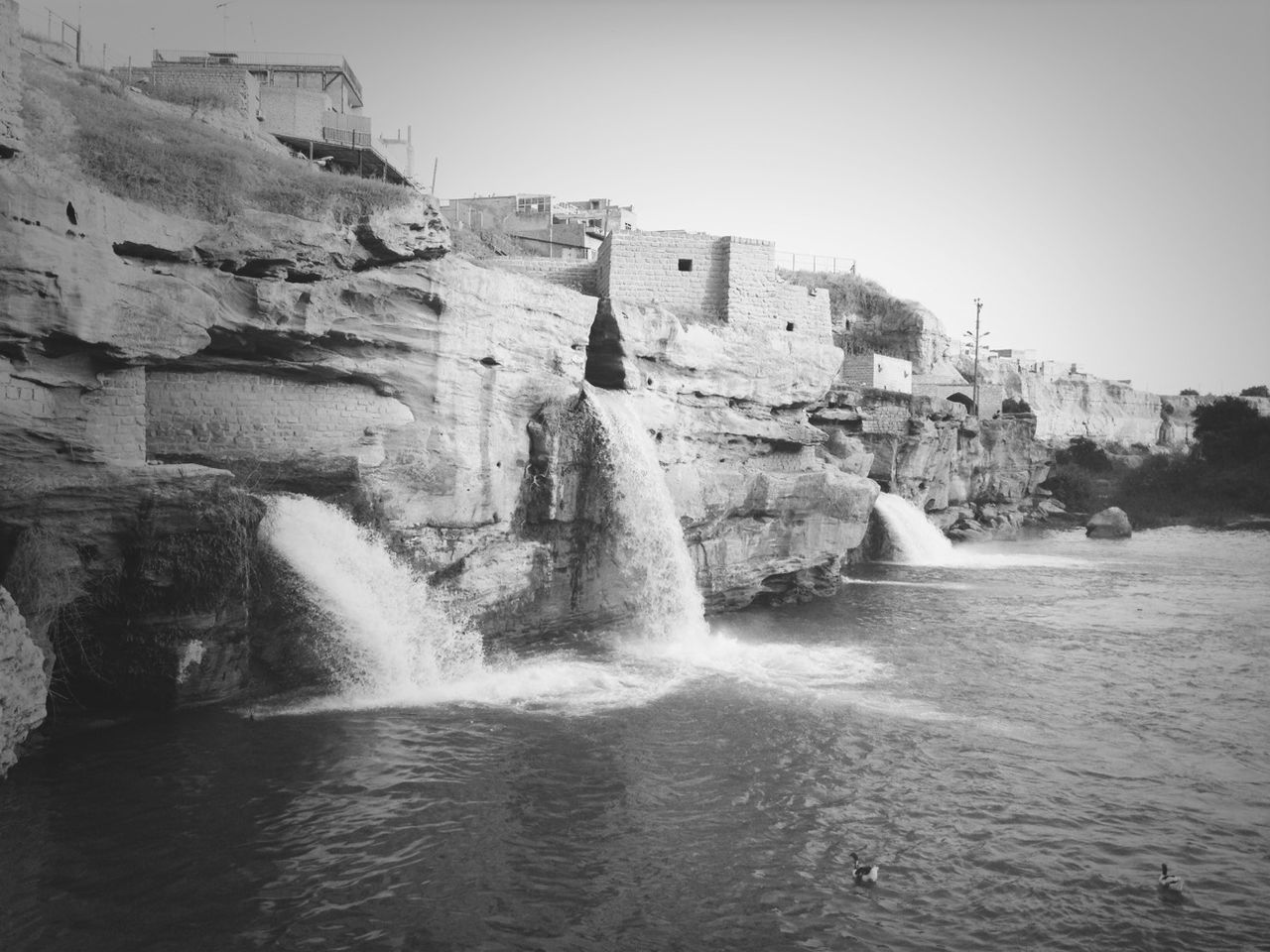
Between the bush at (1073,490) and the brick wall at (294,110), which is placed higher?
the brick wall at (294,110)

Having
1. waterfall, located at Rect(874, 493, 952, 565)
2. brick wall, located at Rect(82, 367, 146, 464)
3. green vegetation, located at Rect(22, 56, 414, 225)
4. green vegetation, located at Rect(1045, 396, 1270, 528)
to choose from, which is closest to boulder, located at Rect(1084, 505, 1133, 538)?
green vegetation, located at Rect(1045, 396, 1270, 528)

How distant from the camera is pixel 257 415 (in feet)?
45.5

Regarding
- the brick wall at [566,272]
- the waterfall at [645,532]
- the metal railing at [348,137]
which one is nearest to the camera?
the waterfall at [645,532]

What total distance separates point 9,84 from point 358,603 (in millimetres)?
8008

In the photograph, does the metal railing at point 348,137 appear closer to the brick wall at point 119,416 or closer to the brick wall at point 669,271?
the brick wall at point 669,271

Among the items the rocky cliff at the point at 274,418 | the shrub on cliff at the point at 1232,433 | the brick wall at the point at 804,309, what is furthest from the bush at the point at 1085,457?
the rocky cliff at the point at 274,418

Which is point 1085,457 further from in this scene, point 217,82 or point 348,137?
point 217,82

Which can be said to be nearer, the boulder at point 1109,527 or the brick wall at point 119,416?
the brick wall at point 119,416

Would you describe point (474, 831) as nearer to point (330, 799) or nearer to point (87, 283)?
point (330, 799)

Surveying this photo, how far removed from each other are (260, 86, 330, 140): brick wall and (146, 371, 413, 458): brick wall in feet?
63.3

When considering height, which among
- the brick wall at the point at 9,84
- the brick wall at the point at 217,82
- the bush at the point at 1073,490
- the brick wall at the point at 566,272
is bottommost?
the bush at the point at 1073,490

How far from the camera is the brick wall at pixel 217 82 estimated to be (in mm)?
26641

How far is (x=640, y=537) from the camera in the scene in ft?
59.2

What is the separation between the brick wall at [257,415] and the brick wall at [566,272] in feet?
30.4
